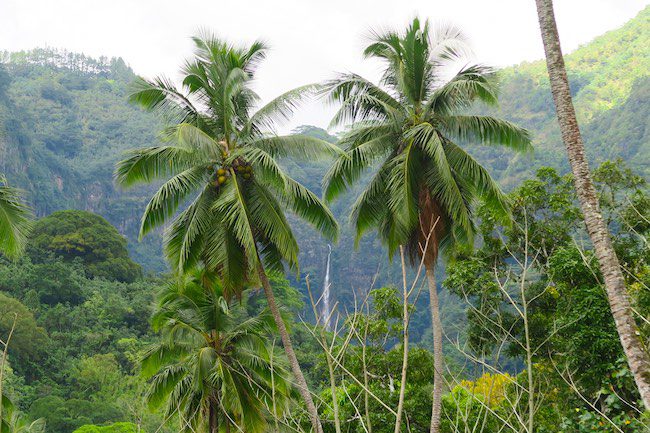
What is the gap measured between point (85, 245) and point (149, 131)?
46153mm

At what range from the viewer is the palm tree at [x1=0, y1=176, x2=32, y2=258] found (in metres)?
9.09

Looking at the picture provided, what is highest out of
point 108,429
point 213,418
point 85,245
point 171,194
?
point 171,194

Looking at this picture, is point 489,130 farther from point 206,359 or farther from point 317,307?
point 317,307

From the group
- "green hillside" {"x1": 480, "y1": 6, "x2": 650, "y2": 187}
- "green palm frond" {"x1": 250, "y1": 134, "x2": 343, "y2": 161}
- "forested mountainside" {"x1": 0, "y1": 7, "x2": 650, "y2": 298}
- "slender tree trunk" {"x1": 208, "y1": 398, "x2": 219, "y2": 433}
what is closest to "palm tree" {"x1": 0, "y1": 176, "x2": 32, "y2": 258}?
"green palm frond" {"x1": 250, "y1": 134, "x2": 343, "y2": 161}

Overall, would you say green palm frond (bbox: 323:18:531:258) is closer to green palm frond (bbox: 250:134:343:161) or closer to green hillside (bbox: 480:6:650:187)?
green palm frond (bbox: 250:134:343:161)

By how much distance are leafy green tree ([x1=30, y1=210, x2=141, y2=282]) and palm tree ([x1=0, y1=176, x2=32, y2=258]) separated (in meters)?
37.0

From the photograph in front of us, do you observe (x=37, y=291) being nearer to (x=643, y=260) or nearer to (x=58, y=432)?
(x=58, y=432)

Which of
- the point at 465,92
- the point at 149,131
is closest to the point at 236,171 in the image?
the point at 465,92

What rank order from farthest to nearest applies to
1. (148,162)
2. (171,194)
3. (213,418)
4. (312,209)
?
(213,418) → (312,209) → (148,162) → (171,194)

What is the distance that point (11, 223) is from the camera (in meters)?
9.09

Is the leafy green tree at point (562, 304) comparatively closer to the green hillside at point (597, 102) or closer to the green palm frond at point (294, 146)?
the green palm frond at point (294, 146)

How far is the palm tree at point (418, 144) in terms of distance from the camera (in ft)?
40.3

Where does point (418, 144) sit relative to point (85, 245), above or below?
above

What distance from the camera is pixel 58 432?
28.5 meters
